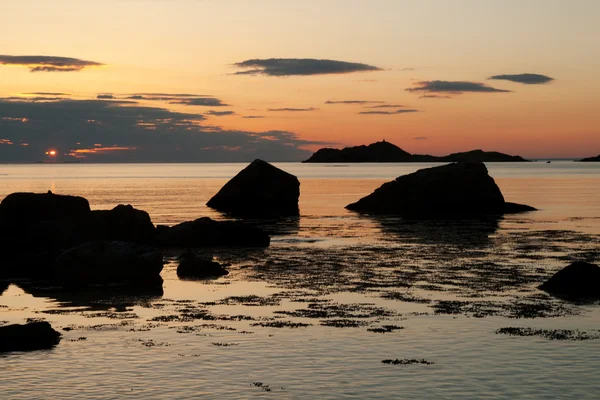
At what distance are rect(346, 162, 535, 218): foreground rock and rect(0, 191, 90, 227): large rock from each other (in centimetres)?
3196

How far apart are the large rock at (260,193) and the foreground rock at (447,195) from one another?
357 inches

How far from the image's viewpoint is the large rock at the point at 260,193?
246 feet

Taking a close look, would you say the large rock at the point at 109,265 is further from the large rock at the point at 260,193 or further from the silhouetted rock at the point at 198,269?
the large rock at the point at 260,193

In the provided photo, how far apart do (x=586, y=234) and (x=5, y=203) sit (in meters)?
33.7

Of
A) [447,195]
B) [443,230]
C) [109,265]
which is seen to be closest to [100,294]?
[109,265]

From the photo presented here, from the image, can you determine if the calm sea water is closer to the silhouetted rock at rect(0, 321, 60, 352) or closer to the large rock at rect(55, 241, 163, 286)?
the silhouetted rock at rect(0, 321, 60, 352)

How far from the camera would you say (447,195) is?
228ft

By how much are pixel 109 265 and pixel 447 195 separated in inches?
1679

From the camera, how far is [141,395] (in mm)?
15625

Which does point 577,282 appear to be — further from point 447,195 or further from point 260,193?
point 260,193

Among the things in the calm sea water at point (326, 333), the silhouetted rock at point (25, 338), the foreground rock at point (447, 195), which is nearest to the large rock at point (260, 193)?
the foreground rock at point (447, 195)

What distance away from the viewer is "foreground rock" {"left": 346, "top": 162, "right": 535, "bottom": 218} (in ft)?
227

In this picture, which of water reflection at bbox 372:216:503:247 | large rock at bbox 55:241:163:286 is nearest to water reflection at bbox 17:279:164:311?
large rock at bbox 55:241:163:286

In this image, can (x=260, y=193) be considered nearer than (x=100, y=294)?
No
